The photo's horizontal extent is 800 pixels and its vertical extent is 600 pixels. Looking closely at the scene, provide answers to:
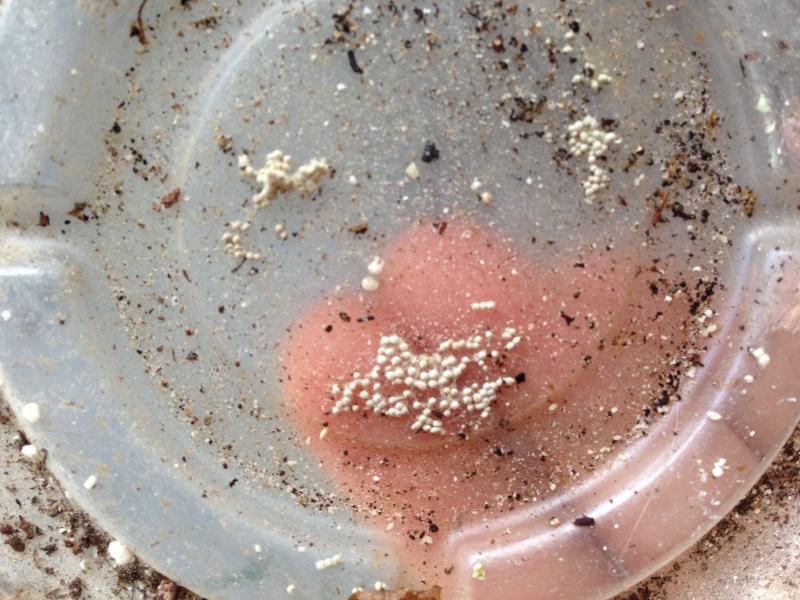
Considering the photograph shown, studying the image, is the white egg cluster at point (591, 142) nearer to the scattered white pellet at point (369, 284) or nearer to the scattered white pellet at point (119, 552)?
the scattered white pellet at point (369, 284)

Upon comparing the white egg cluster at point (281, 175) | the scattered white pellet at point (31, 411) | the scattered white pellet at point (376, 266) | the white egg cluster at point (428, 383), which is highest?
the white egg cluster at point (281, 175)

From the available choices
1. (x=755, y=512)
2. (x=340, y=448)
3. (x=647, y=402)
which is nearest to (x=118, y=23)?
(x=340, y=448)

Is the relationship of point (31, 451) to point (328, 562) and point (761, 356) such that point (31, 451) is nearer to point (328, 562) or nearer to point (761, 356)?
point (328, 562)

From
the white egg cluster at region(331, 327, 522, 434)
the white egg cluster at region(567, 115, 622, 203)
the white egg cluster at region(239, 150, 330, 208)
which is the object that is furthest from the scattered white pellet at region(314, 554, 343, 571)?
the white egg cluster at region(567, 115, 622, 203)

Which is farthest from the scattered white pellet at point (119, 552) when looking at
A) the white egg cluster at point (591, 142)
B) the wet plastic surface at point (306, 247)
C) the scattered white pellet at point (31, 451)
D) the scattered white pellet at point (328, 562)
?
the white egg cluster at point (591, 142)

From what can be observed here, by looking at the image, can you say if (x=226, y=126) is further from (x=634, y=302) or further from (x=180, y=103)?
(x=634, y=302)

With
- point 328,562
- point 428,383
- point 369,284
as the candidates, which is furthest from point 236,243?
point 328,562

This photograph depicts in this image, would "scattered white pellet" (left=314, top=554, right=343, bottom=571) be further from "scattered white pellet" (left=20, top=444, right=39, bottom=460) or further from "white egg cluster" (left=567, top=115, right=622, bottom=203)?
"white egg cluster" (left=567, top=115, right=622, bottom=203)
